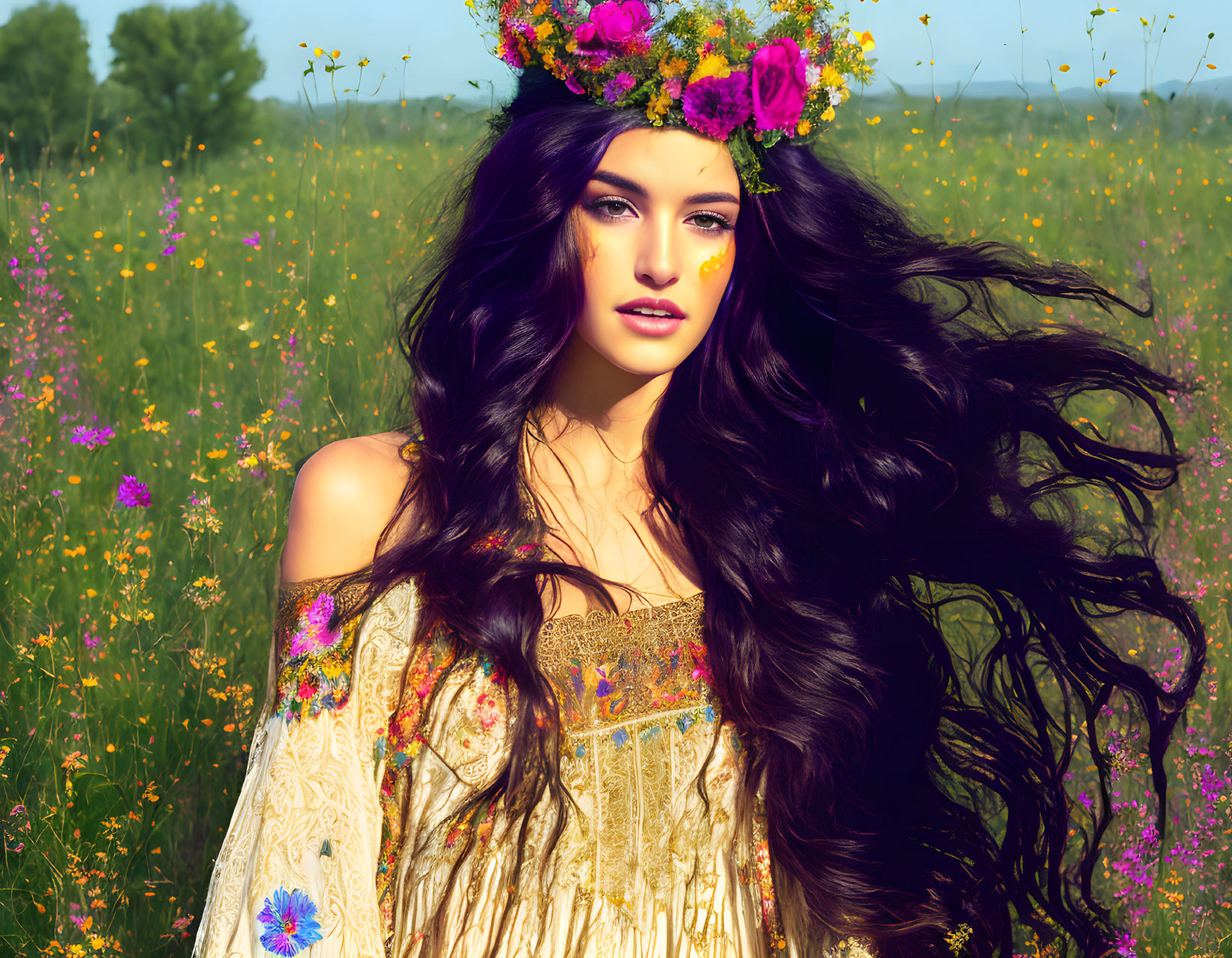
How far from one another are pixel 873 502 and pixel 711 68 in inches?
42.0

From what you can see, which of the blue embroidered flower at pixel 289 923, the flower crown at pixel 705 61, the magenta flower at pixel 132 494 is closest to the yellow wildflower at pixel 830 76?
the flower crown at pixel 705 61

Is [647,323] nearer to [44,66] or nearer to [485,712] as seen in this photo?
[485,712]

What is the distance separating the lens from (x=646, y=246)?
6.61 ft

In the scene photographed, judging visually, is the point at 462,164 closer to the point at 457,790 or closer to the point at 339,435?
the point at 339,435

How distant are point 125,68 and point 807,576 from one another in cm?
1663

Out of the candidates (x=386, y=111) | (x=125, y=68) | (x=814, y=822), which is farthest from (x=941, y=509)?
(x=125, y=68)

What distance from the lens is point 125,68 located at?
15539 millimetres

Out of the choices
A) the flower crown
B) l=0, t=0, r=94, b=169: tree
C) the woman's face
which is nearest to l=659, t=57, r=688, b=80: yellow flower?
the flower crown

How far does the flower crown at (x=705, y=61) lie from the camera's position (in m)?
2.07

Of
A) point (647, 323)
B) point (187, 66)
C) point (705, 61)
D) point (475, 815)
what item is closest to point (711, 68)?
point (705, 61)

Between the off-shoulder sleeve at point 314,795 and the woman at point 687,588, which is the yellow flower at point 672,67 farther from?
the off-shoulder sleeve at point 314,795

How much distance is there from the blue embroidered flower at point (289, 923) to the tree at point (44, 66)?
40.5ft

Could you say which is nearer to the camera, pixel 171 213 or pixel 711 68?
pixel 711 68

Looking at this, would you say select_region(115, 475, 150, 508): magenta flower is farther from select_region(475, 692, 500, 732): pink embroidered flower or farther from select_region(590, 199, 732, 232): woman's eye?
select_region(590, 199, 732, 232): woman's eye
